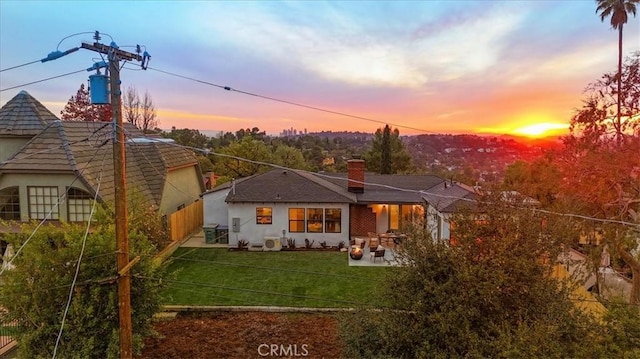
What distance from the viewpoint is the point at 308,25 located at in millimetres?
15844

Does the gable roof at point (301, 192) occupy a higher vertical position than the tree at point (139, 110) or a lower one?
lower

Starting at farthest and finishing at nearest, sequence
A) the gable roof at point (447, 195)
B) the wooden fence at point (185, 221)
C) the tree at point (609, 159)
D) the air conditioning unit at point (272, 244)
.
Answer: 1. the wooden fence at point (185, 221)
2. the air conditioning unit at point (272, 244)
3. the gable roof at point (447, 195)
4. the tree at point (609, 159)

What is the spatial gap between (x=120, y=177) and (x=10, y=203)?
15.1 metres

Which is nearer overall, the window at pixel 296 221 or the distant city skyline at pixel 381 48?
the distant city skyline at pixel 381 48

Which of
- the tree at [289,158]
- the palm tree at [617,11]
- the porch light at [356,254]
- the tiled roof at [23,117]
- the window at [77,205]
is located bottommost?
the porch light at [356,254]

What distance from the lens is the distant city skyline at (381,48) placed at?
13.3m

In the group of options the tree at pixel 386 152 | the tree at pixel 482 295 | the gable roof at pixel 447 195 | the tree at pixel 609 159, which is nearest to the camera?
the tree at pixel 482 295

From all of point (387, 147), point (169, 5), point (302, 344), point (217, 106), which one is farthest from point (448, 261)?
point (387, 147)

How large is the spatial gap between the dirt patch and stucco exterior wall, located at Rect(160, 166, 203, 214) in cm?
1094

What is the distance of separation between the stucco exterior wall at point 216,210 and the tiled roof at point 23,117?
8.95 m

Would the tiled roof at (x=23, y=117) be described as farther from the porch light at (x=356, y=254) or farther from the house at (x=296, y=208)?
the porch light at (x=356, y=254)

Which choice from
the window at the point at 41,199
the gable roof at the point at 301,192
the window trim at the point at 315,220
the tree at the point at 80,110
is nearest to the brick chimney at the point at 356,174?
the gable roof at the point at 301,192

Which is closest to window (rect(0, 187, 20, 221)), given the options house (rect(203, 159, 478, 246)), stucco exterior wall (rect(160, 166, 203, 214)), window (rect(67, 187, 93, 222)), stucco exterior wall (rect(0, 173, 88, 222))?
stucco exterior wall (rect(0, 173, 88, 222))

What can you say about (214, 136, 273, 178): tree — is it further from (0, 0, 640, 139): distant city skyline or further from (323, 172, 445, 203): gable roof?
(323, 172, 445, 203): gable roof
